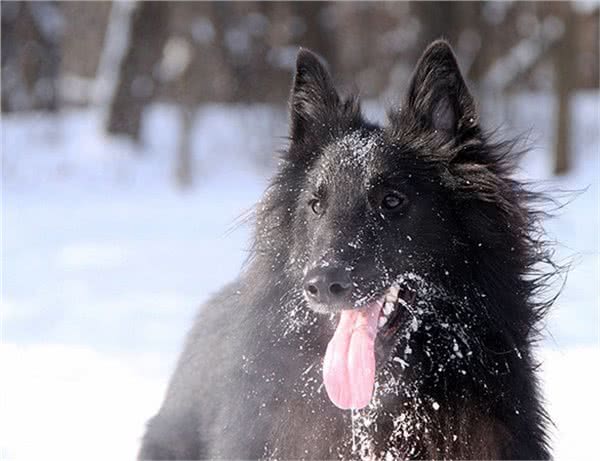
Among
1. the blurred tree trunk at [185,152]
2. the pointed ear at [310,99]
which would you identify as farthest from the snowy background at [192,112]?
the pointed ear at [310,99]

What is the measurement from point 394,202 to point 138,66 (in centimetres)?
1739

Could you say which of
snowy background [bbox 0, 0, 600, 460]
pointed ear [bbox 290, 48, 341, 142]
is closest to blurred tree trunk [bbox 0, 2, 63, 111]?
snowy background [bbox 0, 0, 600, 460]

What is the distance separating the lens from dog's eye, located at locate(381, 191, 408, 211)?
423cm

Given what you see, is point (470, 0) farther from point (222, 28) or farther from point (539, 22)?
point (222, 28)

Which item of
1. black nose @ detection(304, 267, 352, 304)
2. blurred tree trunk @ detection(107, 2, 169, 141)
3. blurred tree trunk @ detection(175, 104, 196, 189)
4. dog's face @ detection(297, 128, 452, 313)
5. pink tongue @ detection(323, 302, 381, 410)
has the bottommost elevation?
pink tongue @ detection(323, 302, 381, 410)

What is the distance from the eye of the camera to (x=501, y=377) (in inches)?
165

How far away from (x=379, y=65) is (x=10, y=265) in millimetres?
14865

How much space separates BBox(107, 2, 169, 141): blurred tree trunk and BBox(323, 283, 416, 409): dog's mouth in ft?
56.1

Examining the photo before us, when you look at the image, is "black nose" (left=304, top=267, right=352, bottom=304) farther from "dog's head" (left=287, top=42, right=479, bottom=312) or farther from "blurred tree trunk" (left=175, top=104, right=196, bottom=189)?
"blurred tree trunk" (left=175, top=104, right=196, bottom=189)

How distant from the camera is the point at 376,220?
4.20 m

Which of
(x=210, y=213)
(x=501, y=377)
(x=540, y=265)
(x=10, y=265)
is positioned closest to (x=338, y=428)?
(x=501, y=377)

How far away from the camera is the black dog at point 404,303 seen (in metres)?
4.12

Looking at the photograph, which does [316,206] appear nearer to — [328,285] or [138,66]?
[328,285]

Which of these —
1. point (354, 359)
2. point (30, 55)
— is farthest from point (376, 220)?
point (30, 55)
